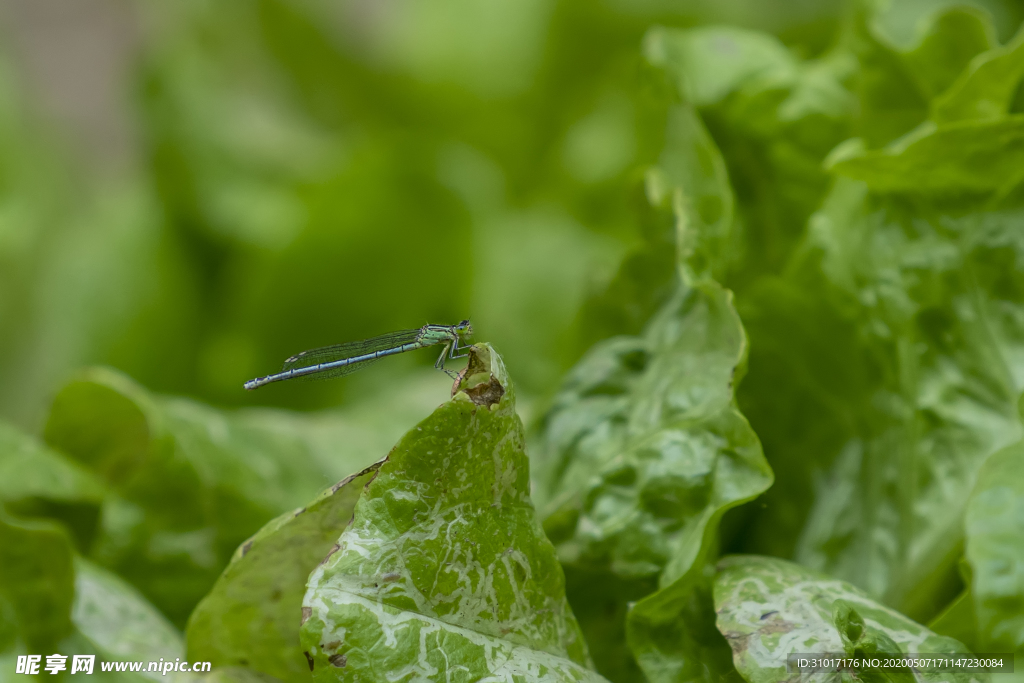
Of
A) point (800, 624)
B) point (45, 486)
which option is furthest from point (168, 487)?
point (800, 624)

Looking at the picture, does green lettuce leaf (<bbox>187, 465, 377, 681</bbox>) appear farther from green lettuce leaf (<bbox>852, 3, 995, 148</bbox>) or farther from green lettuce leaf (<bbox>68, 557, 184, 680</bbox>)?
green lettuce leaf (<bbox>852, 3, 995, 148</bbox>)

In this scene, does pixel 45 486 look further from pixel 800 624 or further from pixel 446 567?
pixel 800 624

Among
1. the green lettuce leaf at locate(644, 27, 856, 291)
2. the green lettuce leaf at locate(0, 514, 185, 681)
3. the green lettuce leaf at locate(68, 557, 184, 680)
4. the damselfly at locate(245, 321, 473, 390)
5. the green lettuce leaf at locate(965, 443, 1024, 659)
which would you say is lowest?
the green lettuce leaf at locate(68, 557, 184, 680)

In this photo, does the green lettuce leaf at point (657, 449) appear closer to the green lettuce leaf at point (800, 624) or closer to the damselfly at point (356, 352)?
the green lettuce leaf at point (800, 624)

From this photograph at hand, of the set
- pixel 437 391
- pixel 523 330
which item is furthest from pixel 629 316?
pixel 523 330

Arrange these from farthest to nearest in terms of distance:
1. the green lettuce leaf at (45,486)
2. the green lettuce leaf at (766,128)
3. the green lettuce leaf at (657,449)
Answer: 1. the green lettuce leaf at (766,128)
2. the green lettuce leaf at (45,486)
3. the green lettuce leaf at (657,449)

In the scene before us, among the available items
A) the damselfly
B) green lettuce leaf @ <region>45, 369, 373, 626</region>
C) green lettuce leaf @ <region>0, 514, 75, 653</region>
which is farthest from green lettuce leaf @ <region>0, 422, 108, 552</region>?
the damselfly

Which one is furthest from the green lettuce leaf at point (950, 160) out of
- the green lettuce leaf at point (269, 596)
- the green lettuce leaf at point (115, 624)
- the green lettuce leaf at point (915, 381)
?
the green lettuce leaf at point (115, 624)
